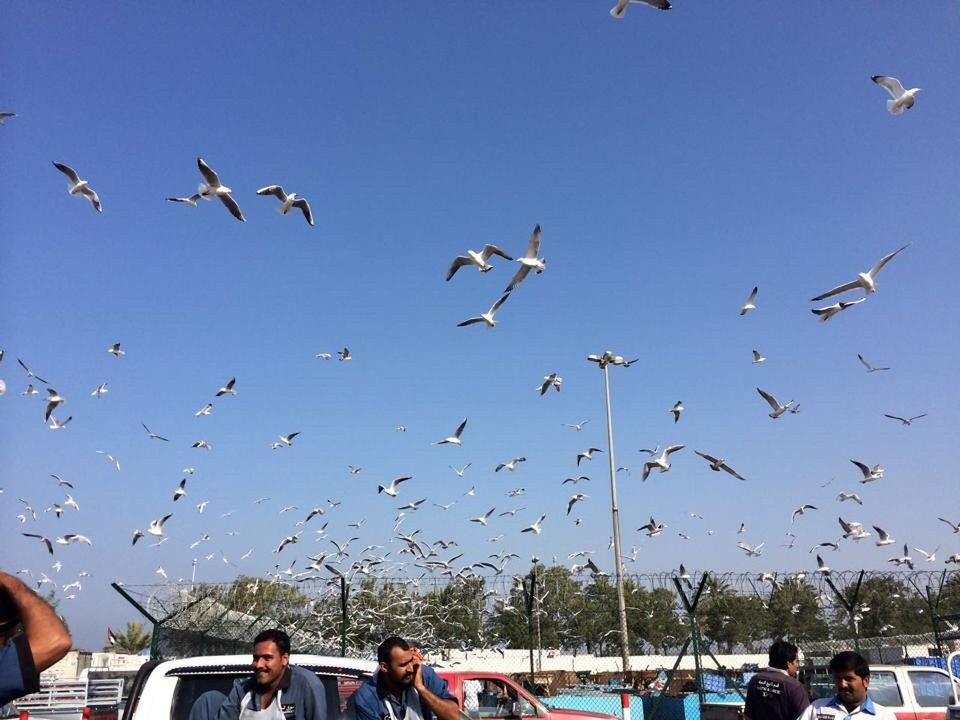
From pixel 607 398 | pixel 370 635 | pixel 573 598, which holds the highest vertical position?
pixel 607 398

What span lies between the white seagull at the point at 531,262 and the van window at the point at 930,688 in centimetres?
838

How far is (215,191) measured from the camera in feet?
46.2

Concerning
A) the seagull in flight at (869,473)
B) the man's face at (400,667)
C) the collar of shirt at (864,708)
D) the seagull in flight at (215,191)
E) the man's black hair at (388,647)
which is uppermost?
the seagull in flight at (215,191)

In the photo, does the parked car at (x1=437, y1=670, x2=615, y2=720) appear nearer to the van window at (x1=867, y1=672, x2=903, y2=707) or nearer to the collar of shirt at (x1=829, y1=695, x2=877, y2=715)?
the van window at (x1=867, y1=672, x2=903, y2=707)

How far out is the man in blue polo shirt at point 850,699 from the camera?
443 cm

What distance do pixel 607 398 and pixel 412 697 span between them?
27894 mm

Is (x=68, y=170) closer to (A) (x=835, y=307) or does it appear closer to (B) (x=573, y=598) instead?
(A) (x=835, y=307)

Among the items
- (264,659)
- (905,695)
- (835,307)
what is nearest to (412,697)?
(264,659)

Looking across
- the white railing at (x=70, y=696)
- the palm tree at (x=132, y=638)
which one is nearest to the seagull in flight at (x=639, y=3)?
the white railing at (x=70, y=696)

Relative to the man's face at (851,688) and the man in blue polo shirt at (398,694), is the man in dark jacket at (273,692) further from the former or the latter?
the man's face at (851,688)

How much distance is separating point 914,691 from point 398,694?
388 inches

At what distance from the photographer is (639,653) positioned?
46625mm

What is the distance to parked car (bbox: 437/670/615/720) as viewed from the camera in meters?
9.81

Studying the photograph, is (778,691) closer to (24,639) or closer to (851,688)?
(851,688)
